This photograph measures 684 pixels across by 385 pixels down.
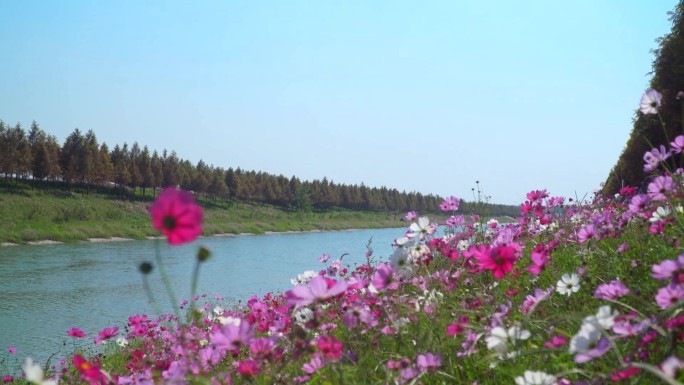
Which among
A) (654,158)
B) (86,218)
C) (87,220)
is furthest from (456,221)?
(86,218)

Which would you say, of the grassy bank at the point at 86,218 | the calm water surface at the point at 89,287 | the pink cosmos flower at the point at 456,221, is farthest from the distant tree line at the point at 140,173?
the pink cosmos flower at the point at 456,221

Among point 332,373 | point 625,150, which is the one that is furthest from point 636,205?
point 625,150

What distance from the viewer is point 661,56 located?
12406 millimetres

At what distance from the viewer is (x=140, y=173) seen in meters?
57.7

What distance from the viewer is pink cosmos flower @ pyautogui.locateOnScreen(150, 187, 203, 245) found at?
39.0 inches

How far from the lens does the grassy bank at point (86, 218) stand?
117 feet

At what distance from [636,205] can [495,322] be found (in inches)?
49.3

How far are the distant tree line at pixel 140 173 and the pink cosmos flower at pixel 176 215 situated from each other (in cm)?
3361

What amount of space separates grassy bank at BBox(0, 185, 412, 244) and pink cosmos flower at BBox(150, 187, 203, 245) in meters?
36.4

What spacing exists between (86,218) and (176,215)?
45.7 meters

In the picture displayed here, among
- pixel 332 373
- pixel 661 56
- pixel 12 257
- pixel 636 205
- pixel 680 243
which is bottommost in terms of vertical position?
pixel 12 257

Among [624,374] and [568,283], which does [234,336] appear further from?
[568,283]

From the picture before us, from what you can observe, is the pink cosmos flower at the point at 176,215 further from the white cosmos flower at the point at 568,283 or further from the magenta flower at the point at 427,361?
the white cosmos flower at the point at 568,283

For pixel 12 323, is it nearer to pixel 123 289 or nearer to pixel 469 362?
pixel 123 289
